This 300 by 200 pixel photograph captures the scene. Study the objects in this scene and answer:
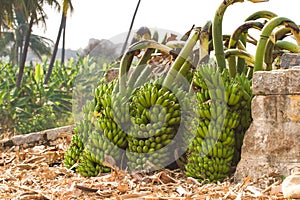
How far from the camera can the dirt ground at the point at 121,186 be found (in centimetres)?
362

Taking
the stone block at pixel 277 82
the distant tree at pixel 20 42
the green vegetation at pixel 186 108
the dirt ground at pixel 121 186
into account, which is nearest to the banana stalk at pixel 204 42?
the green vegetation at pixel 186 108

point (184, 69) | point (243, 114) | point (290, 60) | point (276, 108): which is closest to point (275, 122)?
point (276, 108)

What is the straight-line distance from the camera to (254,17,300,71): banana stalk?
4344 mm

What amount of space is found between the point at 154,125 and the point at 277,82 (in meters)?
1.12

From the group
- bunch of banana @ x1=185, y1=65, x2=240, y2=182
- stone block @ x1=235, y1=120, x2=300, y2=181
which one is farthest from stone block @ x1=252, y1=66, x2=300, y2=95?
bunch of banana @ x1=185, y1=65, x2=240, y2=182

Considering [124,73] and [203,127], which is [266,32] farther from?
[124,73]

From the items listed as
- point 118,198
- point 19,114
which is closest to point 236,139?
point 118,198

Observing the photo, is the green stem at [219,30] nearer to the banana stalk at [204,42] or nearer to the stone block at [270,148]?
the banana stalk at [204,42]

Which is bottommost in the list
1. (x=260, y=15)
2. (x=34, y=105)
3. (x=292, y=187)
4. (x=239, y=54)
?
(x=34, y=105)

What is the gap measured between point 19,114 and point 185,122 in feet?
34.1

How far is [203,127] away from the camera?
13.6ft

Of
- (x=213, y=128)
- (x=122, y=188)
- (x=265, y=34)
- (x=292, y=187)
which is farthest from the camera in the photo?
(x=265, y=34)

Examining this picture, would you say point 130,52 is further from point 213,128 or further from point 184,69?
point 213,128

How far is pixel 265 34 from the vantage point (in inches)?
171
